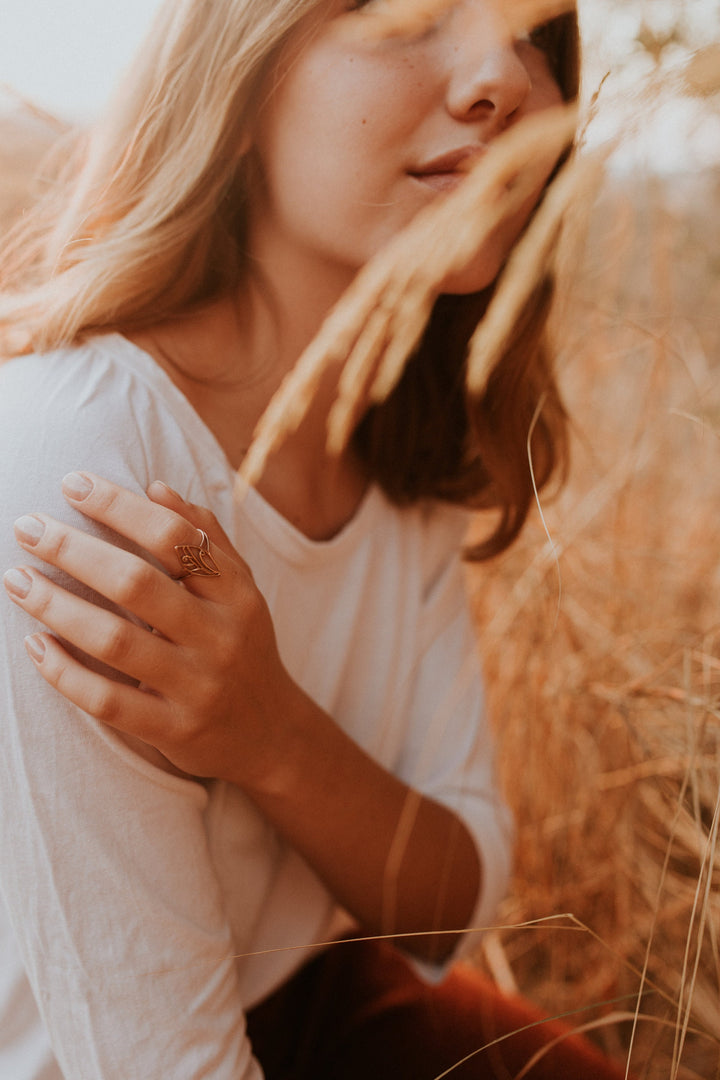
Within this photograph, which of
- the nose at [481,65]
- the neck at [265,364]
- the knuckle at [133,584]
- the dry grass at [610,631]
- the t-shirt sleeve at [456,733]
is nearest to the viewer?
the knuckle at [133,584]

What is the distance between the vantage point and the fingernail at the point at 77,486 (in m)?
0.64

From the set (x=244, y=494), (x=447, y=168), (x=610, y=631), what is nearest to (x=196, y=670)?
(x=244, y=494)

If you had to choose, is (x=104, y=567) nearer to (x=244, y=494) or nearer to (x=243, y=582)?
(x=243, y=582)

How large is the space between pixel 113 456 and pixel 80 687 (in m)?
0.20

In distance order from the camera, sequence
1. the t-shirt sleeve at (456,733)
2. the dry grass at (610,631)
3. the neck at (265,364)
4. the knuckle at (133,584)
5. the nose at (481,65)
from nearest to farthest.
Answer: the knuckle at (133,584), the nose at (481,65), the neck at (265,364), the t-shirt sleeve at (456,733), the dry grass at (610,631)

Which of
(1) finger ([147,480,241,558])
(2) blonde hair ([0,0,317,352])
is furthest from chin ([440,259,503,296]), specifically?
(1) finger ([147,480,241,558])

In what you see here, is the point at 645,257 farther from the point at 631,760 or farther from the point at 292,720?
the point at 292,720

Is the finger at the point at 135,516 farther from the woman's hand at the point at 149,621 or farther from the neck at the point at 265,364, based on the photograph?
the neck at the point at 265,364

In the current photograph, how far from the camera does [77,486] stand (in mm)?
641

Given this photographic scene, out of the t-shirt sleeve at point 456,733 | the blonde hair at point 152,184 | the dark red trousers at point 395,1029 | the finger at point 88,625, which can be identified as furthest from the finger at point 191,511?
the dark red trousers at point 395,1029

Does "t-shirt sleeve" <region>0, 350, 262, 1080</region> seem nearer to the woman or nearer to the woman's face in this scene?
the woman

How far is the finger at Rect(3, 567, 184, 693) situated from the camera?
0.61 metres

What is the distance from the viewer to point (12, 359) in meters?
0.79

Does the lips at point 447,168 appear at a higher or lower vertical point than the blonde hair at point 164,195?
lower
